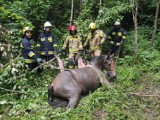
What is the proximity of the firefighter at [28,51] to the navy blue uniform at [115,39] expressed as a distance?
3138 millimetres

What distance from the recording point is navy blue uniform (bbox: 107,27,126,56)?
10164 millimetres

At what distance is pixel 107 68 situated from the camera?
27.7ft

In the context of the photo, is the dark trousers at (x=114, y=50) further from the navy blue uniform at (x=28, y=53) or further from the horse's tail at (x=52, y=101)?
the horse's tail at (x=52, y=101)

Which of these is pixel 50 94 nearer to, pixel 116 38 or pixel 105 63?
pixel 105 63

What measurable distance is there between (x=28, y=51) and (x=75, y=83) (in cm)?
192

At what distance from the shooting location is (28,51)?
8125mm

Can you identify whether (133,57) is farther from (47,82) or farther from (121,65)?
(47,82)

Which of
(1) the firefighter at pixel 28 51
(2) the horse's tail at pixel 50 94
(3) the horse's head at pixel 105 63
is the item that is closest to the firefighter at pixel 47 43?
(1) the firefighter at pixel 28 51

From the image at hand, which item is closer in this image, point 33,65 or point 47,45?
point 33,65

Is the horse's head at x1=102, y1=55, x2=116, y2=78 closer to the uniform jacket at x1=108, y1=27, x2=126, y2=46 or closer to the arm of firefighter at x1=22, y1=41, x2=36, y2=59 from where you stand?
the uniform jacket at x1=108, y1=27, x2=126, y2=46

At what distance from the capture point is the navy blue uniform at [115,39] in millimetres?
10164

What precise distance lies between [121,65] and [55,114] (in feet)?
15.1

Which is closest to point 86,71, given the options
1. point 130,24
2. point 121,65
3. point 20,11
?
point 121,65

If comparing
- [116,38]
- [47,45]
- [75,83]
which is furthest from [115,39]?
[75,83]
